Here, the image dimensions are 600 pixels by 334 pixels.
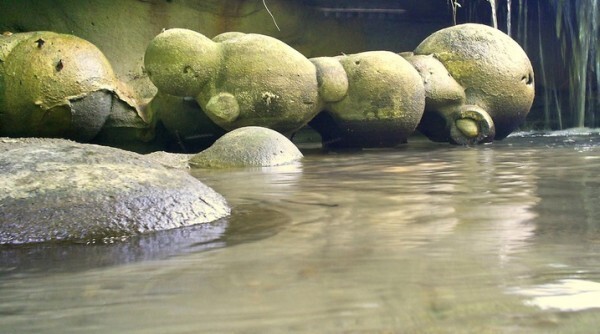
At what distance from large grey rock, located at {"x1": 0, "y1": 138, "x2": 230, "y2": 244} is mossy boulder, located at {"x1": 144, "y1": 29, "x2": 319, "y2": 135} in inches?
159

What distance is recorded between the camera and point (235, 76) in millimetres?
7160

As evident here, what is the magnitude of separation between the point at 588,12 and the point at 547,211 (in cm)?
958

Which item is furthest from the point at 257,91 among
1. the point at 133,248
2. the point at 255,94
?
the point at 133,248

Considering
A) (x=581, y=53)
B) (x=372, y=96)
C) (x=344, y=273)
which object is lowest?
(x=344, y=273)

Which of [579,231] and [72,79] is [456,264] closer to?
[579,231]

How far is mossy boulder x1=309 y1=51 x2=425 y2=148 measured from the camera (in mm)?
7793

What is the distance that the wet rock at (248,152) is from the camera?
5777 millimetres

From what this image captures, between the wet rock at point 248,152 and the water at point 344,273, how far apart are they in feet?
8.33

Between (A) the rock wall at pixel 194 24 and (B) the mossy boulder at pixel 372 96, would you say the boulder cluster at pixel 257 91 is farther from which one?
(A) the rock wall at pixel 194 24

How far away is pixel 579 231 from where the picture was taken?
2203 mm

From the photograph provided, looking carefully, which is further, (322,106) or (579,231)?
(322,106)

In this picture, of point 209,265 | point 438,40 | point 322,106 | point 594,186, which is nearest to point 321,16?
point 438,40

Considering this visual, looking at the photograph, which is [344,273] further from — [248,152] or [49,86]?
[49,86]

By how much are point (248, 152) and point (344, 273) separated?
419 centimetres
